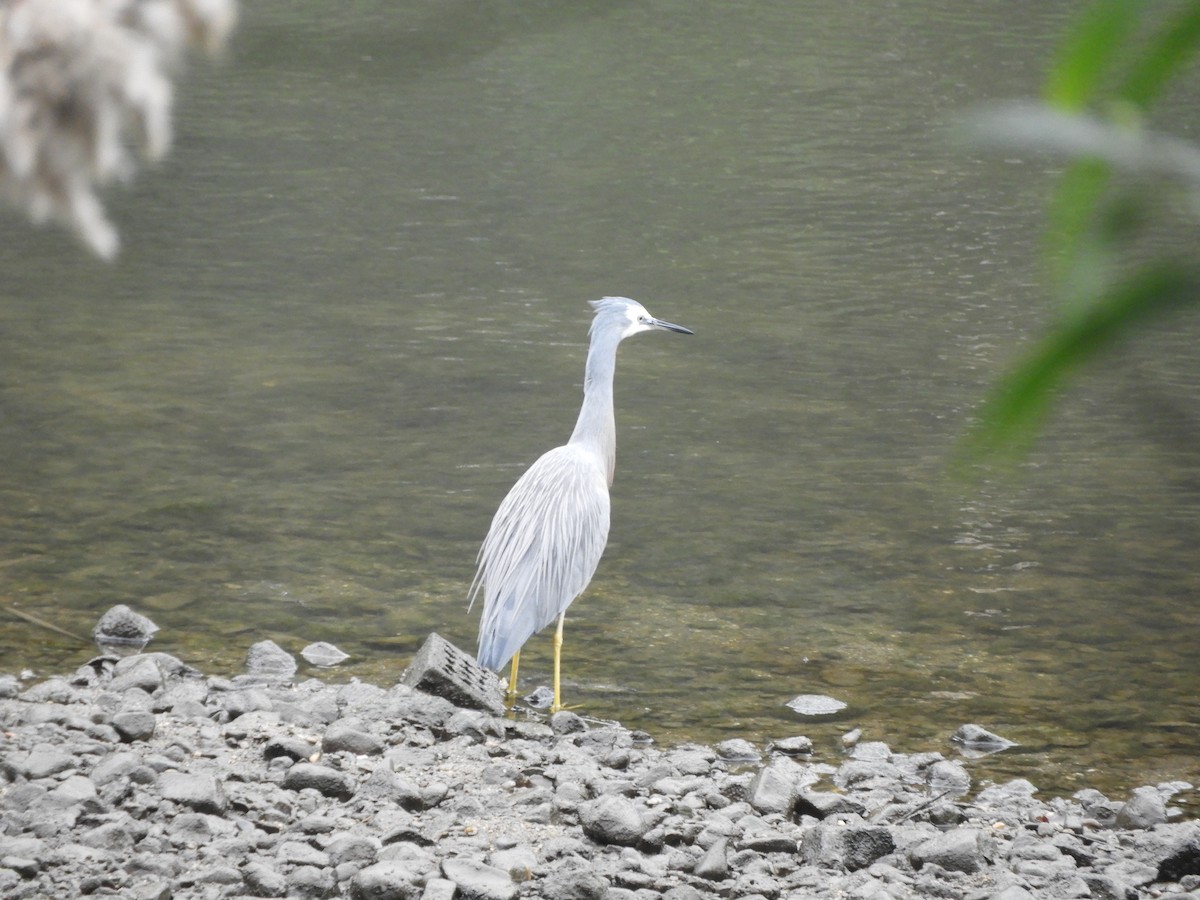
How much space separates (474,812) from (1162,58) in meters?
4.27

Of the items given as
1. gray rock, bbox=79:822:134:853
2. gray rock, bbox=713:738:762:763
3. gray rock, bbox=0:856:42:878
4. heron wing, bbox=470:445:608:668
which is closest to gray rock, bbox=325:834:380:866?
gray rock, bbox=79:822:134:853

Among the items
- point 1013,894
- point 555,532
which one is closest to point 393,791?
point 555,532

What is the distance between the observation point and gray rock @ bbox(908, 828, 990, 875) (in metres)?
4.36

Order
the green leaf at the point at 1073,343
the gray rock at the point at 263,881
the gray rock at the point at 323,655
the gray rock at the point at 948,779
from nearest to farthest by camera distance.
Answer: the green leaf at the point at 1073,343, the gray rock at the point at 263,881, the gray rock at the point at 948,779, the gray rock at the point at 323,655

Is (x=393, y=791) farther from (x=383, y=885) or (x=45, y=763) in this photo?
(x=45, y=763)

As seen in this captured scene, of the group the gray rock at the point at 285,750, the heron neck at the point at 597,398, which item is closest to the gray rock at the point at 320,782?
the gray rock at the point at 285,750

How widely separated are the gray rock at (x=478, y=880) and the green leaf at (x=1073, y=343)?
3.52m

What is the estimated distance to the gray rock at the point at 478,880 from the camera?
386 cm

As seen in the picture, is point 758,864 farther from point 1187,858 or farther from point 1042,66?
point 1042,66

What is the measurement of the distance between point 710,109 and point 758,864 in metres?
16.4

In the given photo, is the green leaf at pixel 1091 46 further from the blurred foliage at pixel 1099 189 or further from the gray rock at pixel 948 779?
the gray rock at pixel 948 779

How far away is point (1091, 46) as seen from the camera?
1.73 feet

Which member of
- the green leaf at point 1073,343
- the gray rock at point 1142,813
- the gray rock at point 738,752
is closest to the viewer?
the green leaf at point 1073,343

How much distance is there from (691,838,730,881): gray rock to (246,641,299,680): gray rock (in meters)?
2.30
